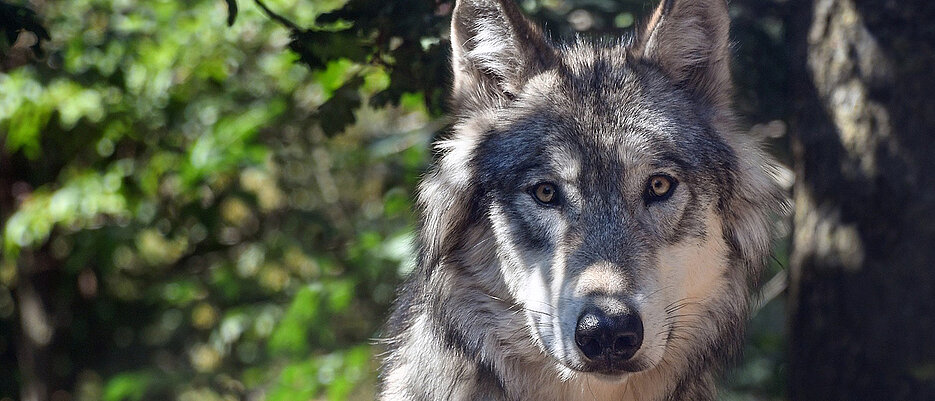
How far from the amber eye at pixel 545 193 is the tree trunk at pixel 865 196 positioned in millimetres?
1900

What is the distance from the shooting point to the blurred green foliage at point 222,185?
4133 mm

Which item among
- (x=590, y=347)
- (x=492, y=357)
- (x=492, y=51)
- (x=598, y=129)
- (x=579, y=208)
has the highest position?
(x=492, y=51)

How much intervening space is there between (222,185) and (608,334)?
451 centimetres

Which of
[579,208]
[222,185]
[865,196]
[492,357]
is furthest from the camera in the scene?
[222,185]

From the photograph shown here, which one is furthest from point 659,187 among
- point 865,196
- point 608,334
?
point 865,196

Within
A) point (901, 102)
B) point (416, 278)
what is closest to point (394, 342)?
point (416, 278)

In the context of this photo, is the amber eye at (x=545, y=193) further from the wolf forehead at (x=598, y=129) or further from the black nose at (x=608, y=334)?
the black nose at (x=608, y=334)

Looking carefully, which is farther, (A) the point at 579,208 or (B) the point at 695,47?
(B) the point at 695,47

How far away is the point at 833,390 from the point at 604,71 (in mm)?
2182

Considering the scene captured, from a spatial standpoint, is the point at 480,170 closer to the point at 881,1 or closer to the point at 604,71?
the point at 604,71

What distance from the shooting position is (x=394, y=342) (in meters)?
3.44

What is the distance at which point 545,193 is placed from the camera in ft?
8.86

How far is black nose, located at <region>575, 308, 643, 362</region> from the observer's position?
229cm

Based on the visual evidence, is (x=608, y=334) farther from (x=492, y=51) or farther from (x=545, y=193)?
(x=492, y=51)
